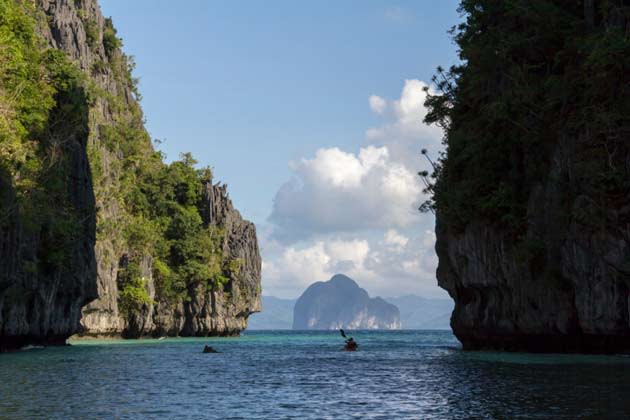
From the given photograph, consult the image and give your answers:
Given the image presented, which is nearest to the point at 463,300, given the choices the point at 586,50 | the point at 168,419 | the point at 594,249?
the point at 594,249

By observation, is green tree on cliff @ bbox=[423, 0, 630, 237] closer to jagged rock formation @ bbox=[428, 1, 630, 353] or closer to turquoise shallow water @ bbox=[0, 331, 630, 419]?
jagged rock formation @ bbox=[428, 1, 630, 353]

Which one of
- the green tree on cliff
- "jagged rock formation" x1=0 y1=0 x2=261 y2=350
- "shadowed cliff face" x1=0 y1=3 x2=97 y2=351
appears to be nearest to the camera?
the green tree on cliff

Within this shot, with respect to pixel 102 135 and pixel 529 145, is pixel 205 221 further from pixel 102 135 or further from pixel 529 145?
pixel 529 145

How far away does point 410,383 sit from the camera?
29859mm

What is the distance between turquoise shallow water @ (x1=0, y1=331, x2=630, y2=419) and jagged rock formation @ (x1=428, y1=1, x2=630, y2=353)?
392 centimetres

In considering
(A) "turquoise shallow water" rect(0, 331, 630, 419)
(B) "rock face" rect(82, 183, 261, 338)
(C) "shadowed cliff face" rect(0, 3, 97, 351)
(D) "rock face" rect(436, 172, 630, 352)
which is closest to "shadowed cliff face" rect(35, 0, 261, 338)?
(B) "rock face" rect(82, 183, 261, 338)

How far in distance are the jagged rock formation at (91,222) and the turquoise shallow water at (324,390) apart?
13.4 metres

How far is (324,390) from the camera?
90.2 feet

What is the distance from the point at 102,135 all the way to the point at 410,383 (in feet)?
228

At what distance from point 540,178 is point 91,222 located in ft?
141

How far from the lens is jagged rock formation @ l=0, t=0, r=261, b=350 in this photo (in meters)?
51.2

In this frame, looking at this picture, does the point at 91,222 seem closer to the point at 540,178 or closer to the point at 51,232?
the point at 51,232

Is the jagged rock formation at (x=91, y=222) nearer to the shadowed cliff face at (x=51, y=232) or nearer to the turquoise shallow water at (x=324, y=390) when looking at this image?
the shadowed cliff face at (x=51, y=232)

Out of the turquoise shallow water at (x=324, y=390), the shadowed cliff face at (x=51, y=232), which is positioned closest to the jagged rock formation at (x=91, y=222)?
the shadowed cliff face at (x=51, y=232)
